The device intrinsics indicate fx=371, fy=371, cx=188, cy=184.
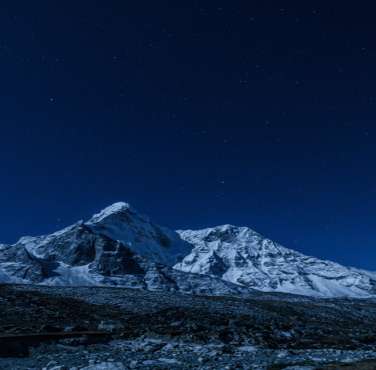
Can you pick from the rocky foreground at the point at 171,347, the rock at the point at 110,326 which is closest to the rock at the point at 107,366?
the rocky foreground at the point at 171,347

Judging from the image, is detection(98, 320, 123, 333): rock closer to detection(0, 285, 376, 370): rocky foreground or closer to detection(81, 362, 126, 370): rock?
detection(0, 285, 376, 370): rocky foreground

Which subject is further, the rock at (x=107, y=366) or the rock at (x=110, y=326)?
the rock at (x=110, y=326)

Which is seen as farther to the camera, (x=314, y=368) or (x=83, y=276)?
(x=83, y=276)

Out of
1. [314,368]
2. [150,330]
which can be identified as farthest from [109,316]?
[314,368]

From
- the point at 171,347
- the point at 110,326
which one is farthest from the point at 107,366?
the point at 110,326

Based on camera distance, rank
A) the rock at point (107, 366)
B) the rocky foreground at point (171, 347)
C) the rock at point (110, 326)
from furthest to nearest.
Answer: the rock at point (110, 326) → the rocky foreground at point (171, 347) → the rock at point (107, 366)

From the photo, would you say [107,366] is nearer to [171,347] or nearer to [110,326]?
[171,347]

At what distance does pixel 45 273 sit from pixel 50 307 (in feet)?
→ 522

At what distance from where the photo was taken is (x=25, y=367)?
1498cm

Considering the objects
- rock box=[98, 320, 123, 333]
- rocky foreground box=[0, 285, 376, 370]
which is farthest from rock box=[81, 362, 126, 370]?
rock box=[98, 320, 123, 333]

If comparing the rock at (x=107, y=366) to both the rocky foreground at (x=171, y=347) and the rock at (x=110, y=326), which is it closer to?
the rocky foreground at (x=171, y=347)

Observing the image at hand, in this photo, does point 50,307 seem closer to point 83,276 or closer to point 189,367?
point 189,367

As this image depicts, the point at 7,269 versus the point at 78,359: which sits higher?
the point at 7,269

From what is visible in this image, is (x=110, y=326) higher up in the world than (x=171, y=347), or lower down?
higher up
